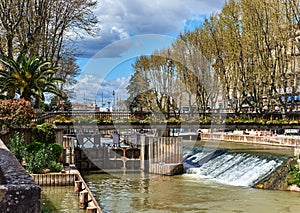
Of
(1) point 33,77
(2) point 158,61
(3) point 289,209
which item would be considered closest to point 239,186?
(3) point 289,209

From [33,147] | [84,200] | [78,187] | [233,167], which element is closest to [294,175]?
[233,167]

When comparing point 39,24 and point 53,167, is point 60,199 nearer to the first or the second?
point 53,167

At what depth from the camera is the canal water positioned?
72.3ft

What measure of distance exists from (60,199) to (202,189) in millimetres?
9448

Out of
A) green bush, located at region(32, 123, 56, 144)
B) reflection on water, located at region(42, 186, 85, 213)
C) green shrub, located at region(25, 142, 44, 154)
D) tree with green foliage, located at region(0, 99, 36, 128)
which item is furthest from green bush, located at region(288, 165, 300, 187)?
tree with green foliage, located at region(0, 99, 36, 128)

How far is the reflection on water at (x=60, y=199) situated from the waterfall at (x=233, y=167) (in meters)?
11.0

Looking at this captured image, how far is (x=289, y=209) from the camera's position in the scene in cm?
2073

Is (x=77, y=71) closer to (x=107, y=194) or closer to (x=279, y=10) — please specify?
(x=279, y=10)

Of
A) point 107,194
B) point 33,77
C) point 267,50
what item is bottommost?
point 107,194

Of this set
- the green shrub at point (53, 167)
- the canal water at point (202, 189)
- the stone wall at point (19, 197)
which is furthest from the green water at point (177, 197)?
the stone wall at point (19, 197)

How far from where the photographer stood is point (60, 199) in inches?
830

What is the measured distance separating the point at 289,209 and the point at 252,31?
26.8 metres

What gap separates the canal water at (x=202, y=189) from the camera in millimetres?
22031

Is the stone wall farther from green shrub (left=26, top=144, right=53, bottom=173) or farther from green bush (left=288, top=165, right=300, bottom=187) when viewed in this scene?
green bush (left=288, top=165, right=300, bottom=187)
